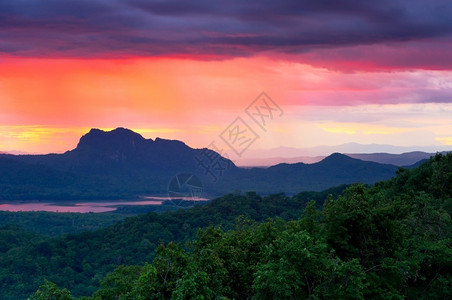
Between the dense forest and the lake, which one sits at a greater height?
the dense forest

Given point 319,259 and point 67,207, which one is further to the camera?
point 67,207

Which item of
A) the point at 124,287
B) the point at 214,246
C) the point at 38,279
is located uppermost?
the point at 214,246

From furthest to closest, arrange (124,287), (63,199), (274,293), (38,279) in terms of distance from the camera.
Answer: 1. (63,199)
2. (38,279)
3. (124,287)
4. (274,293)

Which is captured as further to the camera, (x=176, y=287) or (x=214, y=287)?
(x=214, y=287)

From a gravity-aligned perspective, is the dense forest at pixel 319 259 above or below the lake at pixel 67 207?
above

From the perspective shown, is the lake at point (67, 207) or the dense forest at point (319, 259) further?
the lake at point (67, 207)

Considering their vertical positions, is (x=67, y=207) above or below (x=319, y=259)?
below

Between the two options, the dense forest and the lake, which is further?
the lake

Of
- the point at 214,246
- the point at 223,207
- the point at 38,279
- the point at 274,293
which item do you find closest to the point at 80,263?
the point at 38,279

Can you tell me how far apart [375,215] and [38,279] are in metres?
46.4

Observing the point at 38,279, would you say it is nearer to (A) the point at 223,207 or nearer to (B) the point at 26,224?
(A) the point at 223,207

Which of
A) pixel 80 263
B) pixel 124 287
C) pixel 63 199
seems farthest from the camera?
pixel 63 199

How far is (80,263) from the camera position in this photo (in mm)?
59844

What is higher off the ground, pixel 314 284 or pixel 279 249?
pixel 279 249
